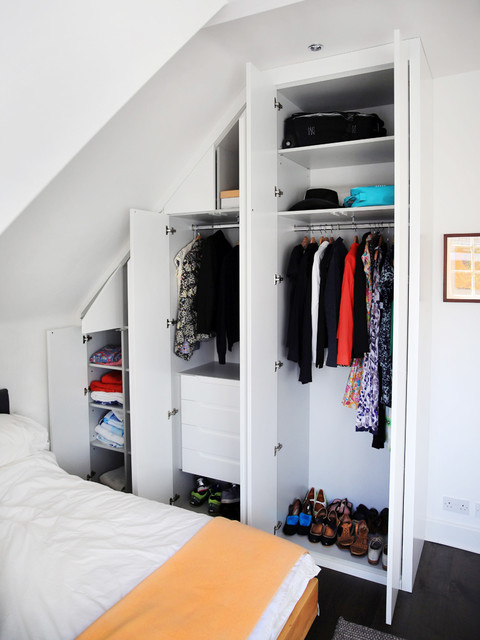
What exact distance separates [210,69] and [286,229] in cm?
90

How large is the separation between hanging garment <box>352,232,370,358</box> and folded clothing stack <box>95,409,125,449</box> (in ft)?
5.04

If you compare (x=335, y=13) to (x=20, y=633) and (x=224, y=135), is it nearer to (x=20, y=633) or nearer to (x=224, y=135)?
(x=224, y=135)

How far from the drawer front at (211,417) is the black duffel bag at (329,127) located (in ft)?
5.08

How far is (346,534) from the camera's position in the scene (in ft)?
8.97

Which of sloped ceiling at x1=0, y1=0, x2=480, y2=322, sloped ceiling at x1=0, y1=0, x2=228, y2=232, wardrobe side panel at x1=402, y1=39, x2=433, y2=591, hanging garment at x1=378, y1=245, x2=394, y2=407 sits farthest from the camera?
hanging garment at x1=378, y1=245, x2=394, y2=407

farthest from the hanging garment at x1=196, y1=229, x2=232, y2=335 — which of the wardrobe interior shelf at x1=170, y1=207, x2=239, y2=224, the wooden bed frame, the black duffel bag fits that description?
the wooden bed frame

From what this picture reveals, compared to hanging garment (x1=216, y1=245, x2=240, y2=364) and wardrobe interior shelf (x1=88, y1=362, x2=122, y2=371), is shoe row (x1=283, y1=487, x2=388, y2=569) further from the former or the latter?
wardrobe interior shelf (x1=88, y1=362, x2=122, y2=371)

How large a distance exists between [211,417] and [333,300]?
1.03m

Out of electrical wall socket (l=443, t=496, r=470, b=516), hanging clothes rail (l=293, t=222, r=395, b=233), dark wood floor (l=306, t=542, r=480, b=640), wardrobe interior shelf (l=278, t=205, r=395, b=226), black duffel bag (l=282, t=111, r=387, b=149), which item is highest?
black duffel bag (l=282, t=111, r=387, b=149)

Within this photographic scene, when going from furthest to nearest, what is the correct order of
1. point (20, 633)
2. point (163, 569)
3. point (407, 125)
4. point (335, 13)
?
point (407, 125)
point (335, 13)
point (163, 569)
point (20, 633)

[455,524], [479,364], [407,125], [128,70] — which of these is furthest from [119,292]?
[455,524]

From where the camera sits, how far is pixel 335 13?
196 cm

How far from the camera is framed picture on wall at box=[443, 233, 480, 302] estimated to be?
2.64 meters

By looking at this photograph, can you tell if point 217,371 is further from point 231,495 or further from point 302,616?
point 302,616
